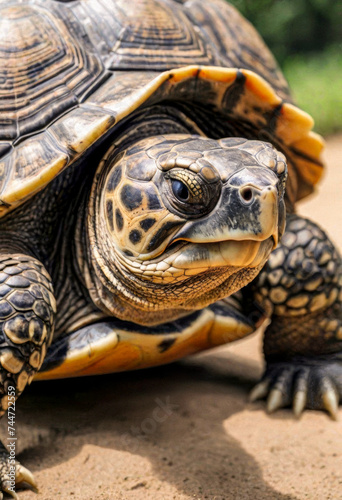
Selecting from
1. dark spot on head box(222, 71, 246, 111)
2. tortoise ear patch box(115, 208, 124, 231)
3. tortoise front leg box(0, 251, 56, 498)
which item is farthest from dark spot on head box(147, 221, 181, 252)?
dark spot on head box(222, 71, 246, 111)

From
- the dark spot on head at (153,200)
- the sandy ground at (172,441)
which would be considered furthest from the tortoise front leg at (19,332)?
the dark spot on head at (153,200)

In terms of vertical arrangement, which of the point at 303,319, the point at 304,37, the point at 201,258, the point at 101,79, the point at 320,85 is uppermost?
the point at 101,79

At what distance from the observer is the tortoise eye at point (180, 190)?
2494 millimetres

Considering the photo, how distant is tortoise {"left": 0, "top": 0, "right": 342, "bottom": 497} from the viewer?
255 cm

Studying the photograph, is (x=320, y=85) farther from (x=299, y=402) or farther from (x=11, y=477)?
(x=11, y=477)

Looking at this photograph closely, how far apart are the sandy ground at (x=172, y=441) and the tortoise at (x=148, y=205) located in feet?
0.76

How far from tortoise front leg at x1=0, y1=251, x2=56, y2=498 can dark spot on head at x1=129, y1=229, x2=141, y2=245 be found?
1.59ft

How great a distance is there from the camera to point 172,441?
323 cm

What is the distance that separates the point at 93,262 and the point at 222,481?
125cm

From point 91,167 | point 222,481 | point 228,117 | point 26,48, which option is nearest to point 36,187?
point 91,167

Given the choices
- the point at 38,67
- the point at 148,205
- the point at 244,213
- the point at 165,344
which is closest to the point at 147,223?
the point at 148,205

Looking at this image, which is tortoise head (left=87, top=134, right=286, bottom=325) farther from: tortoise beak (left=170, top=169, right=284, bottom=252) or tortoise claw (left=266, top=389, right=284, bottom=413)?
tortoise claw (left=266, top=389, right=284, bottom=413)

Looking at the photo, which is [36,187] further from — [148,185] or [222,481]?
[222,481]

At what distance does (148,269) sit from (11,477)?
3.55 ft
